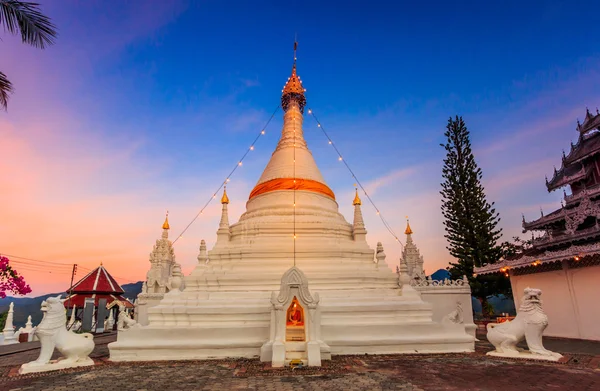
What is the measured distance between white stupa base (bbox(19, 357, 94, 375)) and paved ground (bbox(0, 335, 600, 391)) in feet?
0.96

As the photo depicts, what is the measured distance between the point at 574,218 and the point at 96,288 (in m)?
33.4

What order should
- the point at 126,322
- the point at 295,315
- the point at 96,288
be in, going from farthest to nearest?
the point at 96,288 → the point at 126,322 → the point at 295,315

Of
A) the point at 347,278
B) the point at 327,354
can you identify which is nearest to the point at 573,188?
the point at 347,278

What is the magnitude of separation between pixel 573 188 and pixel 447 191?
9868 millimetres

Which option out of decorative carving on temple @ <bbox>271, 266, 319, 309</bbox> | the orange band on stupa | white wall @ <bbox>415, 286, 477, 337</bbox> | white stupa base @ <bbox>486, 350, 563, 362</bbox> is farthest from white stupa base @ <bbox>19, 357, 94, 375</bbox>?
white wall @ <bbox>415, 286, 477, 337</bbox>

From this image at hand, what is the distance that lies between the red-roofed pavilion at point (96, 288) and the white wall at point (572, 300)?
30329 millimetres

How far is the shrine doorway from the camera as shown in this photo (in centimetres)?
930

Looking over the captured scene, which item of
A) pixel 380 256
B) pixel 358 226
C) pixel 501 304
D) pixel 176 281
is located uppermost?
pixel 358 226

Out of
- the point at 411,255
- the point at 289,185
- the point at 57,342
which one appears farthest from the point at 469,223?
the point at 57,342

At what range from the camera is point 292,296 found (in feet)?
30.3

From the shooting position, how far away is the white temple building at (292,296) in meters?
9.45

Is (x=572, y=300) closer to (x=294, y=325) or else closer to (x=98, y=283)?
→ (x=294, y=325)

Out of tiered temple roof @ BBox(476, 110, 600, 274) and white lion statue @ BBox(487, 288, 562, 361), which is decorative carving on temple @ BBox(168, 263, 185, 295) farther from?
tiered temple roof @ BBox(476, 110, 600, 274)

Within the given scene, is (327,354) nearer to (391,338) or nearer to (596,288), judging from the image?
(391,338)
